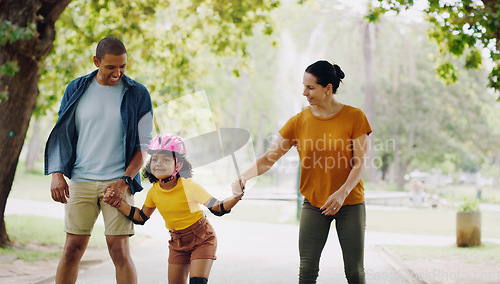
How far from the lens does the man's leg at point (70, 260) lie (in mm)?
4480

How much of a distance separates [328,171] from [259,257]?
5295 millimetres

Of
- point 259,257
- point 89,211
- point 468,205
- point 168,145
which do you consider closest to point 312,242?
point 168,145

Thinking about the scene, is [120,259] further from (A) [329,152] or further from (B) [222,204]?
(A) [329,152]

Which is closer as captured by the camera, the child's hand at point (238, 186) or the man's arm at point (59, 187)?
the child's hand at point (238, 186)

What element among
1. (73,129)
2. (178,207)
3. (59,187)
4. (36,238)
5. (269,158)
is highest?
(73,129)

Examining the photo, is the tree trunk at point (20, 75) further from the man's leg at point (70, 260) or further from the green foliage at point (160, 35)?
the man's leg at point (70, 260)

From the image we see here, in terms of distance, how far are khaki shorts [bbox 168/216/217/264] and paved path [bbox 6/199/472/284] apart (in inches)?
115

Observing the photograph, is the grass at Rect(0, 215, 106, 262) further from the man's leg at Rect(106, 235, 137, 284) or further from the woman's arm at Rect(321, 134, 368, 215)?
the woman's arm at Rect(321, 134, 368, 215)

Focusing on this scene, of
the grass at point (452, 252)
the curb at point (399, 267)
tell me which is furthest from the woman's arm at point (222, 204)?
the grass at point (452, 252)

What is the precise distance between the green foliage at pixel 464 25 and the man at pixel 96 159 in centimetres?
472

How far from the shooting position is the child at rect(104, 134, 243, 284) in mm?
4367

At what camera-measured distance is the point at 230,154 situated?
4.12 meters

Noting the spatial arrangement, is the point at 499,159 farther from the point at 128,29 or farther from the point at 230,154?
the point at 230,154

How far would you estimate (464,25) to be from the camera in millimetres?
8227
